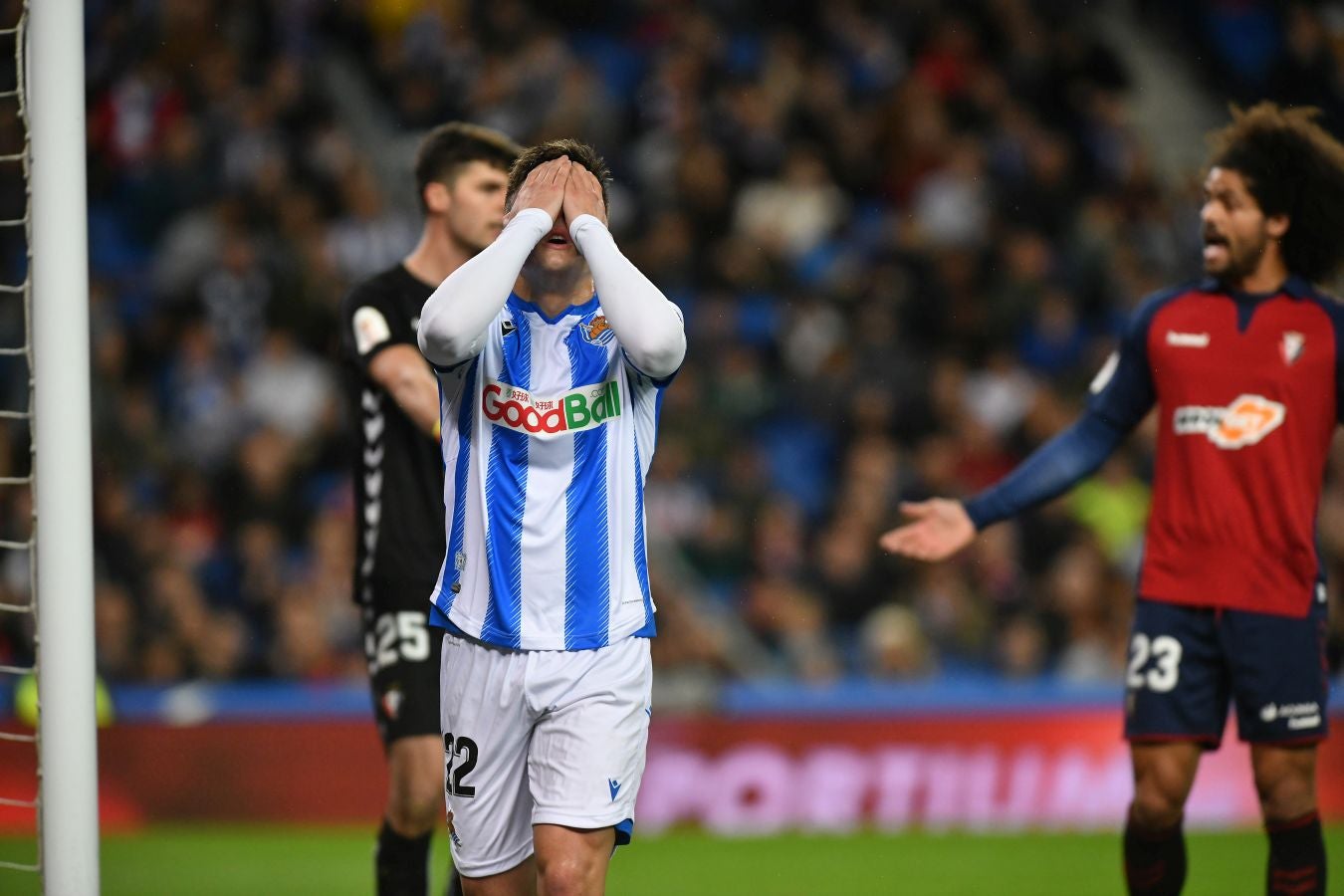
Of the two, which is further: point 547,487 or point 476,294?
point 547,487

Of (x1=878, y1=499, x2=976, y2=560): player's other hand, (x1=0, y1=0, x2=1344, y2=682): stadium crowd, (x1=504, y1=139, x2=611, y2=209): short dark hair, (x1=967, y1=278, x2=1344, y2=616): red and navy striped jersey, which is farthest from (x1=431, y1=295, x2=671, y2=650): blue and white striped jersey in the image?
(x1=0, y1=0, x2=1344, y2=682): stadium crowd

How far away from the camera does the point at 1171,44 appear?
1362 cm

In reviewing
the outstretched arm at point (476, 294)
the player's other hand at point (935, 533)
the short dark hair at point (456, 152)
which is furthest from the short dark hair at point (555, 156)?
the player's other hand at point (935, 533)

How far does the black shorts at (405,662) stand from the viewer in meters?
5.05

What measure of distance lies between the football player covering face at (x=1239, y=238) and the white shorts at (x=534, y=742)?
227cm

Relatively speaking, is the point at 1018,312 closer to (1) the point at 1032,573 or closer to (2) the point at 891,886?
(1) the point at 1032,573

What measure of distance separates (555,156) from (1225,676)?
2.54 m

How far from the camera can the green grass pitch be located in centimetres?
681

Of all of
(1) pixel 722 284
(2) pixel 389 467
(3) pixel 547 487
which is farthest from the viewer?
(1) pixel 722 284

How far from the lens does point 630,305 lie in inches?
147

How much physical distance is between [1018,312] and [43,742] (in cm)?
844

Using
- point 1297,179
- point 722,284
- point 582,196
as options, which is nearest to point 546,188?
point 582,196

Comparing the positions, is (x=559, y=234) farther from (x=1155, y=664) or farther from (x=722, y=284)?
(x=722, y=284)

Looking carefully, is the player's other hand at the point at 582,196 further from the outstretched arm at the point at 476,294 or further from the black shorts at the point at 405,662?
the black shorts at the point at 405,662
